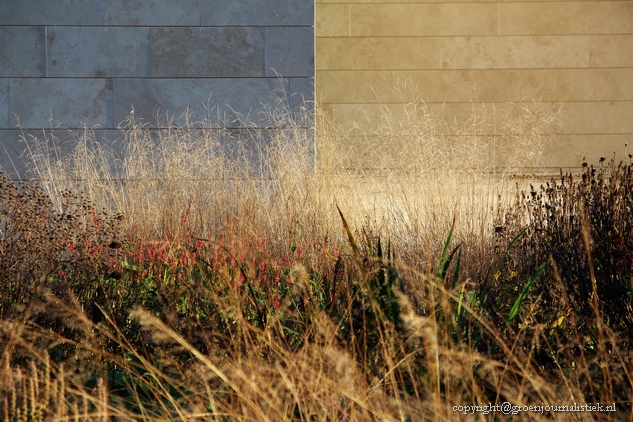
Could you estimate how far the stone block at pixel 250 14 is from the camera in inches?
274

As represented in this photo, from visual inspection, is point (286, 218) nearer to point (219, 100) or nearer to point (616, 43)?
point (219, 100)

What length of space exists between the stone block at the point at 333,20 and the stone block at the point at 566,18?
2.16 m

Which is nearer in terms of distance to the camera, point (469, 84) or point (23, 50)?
point (23, 50)

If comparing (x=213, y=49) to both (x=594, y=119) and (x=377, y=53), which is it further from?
(x=594, y=119)

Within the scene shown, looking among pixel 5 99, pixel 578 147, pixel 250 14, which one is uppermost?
pixel 250 14

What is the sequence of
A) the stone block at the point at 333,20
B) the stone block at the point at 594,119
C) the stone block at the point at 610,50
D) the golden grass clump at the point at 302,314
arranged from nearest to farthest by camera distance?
the golden grass clump at the point at 302,314 → the stone block at the point at 333,20 → the stone block at the point at 610,50 → the stone block at the point at 594,119

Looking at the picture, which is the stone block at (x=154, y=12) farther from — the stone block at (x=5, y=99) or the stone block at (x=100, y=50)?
the stone block at (x=5, y=99)

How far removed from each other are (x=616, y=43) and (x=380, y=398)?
10046mm

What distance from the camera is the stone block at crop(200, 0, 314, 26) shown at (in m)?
6.96

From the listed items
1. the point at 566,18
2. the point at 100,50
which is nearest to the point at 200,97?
the point at 100,50

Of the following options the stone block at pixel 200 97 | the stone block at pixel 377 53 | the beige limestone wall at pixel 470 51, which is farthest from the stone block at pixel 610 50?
the stone block at pixel 200 97

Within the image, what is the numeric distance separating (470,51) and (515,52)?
2.07 ft

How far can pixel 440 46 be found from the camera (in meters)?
10.8

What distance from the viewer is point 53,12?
275 inches
